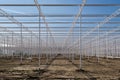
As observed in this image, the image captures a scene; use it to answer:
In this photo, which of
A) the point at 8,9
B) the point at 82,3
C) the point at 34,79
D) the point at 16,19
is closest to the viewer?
the point at 34,79

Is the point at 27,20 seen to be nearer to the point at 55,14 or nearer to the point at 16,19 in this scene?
the point at 16,19

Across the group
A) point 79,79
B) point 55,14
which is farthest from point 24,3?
point 79,79

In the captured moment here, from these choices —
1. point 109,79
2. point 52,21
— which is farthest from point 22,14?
point 109,79

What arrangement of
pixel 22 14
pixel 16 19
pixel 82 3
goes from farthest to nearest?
pixel 16 19 → pixel 22 14 → pixel 82 3

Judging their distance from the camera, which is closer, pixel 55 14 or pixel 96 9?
pixel 96 9

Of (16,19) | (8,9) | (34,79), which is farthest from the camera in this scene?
(16,19)

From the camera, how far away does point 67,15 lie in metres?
13.6

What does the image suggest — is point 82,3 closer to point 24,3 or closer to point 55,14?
point 24,3

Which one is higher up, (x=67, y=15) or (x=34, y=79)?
(x=67, y=15)

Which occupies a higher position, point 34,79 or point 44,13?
point 44,13

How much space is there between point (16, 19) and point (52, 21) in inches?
96.3

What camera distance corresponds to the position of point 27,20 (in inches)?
616

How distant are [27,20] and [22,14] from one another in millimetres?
2341

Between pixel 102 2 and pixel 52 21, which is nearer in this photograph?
pixel 102 2
